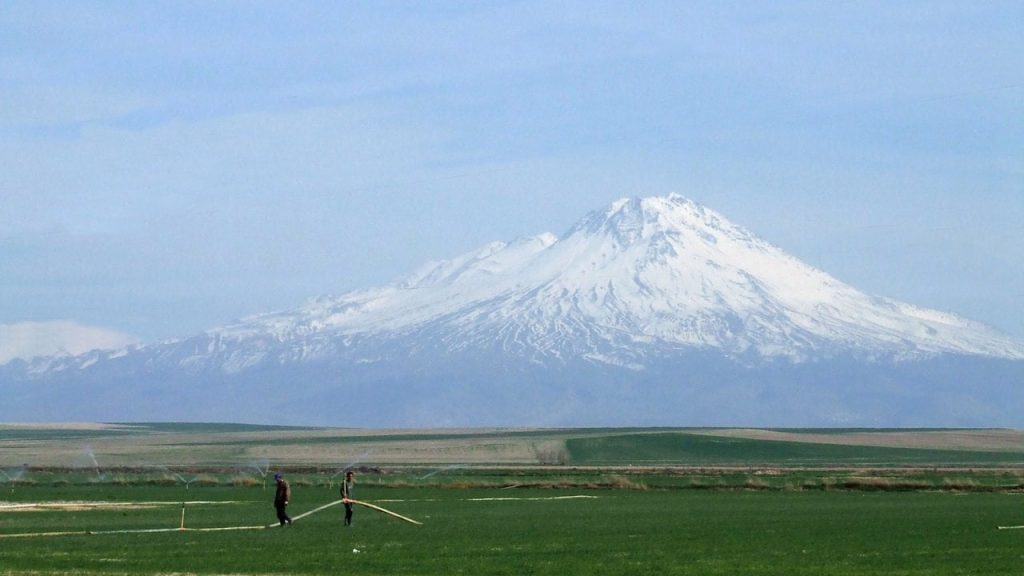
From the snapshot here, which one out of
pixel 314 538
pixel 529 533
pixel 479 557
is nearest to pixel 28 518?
pixel 314 538

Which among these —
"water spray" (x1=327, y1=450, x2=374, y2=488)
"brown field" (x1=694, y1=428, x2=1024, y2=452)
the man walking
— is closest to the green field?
the man walking

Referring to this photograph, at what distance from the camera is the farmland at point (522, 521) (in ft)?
102

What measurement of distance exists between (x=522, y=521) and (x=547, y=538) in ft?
20.7

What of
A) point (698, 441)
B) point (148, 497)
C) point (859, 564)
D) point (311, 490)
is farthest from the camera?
point (698, 441)

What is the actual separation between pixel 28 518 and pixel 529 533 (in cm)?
1275

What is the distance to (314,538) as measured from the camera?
123ft

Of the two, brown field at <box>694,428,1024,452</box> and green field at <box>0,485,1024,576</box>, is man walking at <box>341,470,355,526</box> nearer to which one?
green field at <box>0,485,1024,576</box>

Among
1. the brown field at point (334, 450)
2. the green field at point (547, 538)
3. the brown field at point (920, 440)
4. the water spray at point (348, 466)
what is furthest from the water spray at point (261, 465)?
the brown field at point (920, 440)

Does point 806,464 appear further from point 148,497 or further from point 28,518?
point 28,518

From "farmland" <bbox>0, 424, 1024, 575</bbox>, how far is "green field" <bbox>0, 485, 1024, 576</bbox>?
0.05m

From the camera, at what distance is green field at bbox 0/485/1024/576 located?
30.5 meters

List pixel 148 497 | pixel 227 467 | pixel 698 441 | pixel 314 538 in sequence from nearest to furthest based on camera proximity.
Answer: pixel 314 538, pixel 148 497, pixel 227 467, pixel 698 441

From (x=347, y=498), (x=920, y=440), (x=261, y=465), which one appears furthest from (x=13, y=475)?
(x=920, y=440)

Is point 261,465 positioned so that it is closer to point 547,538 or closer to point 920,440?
point 547,538
